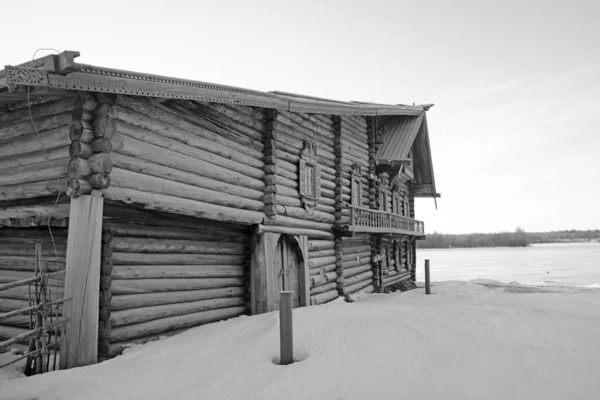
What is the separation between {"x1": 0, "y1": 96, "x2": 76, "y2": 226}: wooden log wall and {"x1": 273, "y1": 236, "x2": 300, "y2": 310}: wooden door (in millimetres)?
5902

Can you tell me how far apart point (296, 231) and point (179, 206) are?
15.9 ft

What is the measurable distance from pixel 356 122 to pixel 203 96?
33.0 ft

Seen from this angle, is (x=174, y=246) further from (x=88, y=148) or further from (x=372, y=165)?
(x=372, y=165)

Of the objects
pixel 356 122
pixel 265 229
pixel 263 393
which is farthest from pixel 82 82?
pixel 356 122

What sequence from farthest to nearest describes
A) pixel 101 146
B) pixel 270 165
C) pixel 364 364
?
pixel 270 165
pixel 101 146
pixel 364 364

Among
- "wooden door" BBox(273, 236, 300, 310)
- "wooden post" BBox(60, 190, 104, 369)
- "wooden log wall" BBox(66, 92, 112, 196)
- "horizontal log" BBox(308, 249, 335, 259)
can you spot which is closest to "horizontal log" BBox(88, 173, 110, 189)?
"wooden log wall" BBox(66, 92, 112, 196)

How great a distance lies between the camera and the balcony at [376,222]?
49.9 ft

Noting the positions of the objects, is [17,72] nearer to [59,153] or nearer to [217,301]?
[59,153]

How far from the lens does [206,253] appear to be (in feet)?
32.1

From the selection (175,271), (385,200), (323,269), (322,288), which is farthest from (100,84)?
(385,200)

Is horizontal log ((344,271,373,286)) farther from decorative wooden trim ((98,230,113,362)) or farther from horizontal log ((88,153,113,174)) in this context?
horizontal log ((88,153,113,174))

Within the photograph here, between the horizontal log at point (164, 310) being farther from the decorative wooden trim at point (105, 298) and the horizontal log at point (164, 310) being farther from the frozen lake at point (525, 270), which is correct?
the frozen lake at point (525, 270)

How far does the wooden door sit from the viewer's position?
12.1m

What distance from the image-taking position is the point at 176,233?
893 cm
